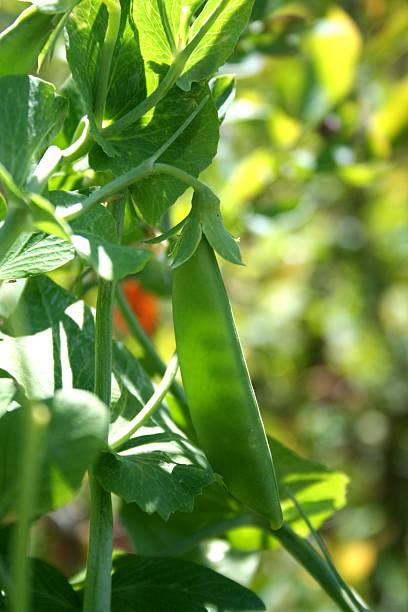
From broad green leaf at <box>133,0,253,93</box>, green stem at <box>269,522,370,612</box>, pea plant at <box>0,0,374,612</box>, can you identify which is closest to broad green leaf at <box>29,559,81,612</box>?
pea plant at <box>0,0,374,612</box>

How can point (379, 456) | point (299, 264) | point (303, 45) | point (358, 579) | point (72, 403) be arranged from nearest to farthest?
point (72, 403), point (303, 45), point (358, 579), point (299, 264), point (379, 456)

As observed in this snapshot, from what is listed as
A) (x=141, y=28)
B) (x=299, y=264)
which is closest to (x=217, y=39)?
(x=141, y=28)

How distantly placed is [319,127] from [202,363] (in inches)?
21.9

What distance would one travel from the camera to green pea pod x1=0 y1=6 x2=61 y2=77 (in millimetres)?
241

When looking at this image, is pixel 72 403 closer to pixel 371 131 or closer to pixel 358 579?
pixel 371 131

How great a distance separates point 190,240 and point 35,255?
58mm

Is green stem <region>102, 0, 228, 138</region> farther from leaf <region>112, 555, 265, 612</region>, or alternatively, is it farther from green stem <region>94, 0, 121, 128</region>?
leaf <region>112, 555, 265, 612</region>

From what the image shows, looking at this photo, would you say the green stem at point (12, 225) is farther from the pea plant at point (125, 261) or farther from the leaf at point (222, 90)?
the leaf at point (222, 90)

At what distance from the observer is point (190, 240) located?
26cm

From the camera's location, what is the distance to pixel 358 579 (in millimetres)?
1147

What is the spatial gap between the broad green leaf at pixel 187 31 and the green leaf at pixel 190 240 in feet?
0.16

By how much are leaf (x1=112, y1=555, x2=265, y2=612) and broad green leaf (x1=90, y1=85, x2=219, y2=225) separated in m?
0.16

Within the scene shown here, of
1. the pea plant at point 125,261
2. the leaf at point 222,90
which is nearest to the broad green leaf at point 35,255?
the pea plant at point 125,261

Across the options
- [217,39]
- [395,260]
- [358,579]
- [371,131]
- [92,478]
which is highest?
[217,39]
